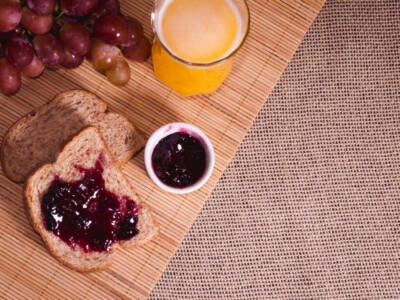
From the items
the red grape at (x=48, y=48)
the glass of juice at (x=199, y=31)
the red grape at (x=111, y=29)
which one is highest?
the glass of juice at (x=199, y=31)

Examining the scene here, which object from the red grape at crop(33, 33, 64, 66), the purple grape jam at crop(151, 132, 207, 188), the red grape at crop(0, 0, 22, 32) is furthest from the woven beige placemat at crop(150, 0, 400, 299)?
the red grape at crop(0, 0, 22, 32)

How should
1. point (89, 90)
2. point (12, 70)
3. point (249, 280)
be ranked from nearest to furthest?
point (12, 70) < point (89, 90) < point (249, 280)

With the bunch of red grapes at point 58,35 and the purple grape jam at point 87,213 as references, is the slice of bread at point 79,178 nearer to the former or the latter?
the purple grape jam at point 87,213

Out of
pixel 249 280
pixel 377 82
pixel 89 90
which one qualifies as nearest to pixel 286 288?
pixel 249 280

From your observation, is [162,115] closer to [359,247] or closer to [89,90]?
[89,90]

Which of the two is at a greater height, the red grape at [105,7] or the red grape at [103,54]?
the red grape at [105,7]

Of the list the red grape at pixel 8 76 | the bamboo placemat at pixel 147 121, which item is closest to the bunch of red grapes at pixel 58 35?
the red grape at pixel 8 76
